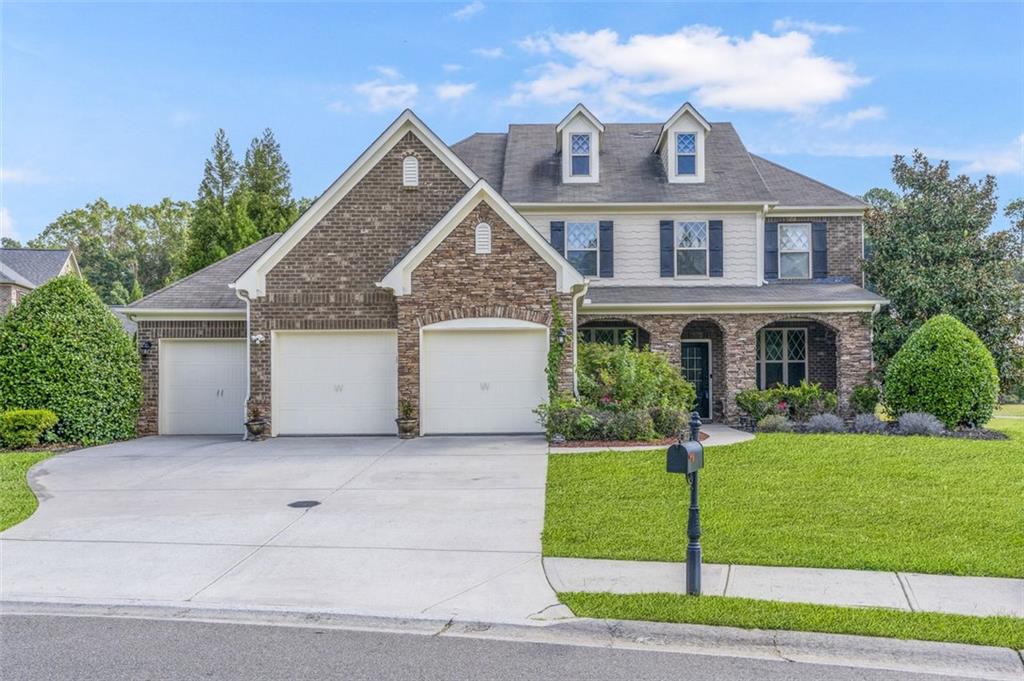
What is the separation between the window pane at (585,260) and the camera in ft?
60.5

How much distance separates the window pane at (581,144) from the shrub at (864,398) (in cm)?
897

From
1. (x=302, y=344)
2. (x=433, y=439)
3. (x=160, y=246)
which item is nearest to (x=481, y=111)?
(x=302, y=344)

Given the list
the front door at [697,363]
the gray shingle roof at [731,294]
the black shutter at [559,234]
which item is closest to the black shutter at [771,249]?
the gray shingle roof at [731,294]

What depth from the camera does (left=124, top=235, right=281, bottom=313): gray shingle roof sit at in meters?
15.9

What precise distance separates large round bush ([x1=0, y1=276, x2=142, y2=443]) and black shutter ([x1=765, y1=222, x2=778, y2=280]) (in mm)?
15747

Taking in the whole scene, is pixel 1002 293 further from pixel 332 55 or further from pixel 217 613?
pixel 217 613

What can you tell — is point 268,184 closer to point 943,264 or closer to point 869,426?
point 943,264

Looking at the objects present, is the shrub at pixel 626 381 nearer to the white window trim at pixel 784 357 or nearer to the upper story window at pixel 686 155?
the white window trim at pixel 784 357

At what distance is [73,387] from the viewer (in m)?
14.1

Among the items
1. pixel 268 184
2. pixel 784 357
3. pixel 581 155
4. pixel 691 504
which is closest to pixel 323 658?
pixel 691 504

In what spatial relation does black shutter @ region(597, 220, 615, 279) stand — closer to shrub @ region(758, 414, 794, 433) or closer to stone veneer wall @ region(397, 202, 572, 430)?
stone veneer wall @ region(397, 202, 572, 430)

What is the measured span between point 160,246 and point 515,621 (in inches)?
2774

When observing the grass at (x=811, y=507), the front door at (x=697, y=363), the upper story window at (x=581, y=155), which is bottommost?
the grass at (x=811, y=507)

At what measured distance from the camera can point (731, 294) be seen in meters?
17.6
